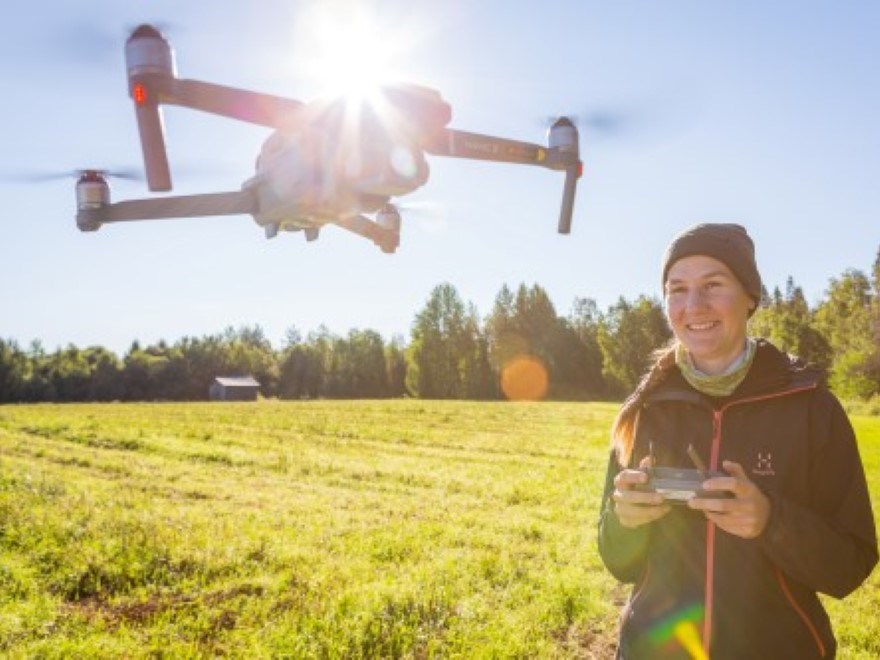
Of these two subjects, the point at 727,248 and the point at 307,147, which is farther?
the point at 727,248

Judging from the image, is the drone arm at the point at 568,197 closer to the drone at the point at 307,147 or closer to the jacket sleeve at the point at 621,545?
the drone at the point at 307,147

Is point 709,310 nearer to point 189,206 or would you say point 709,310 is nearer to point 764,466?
point 764,466

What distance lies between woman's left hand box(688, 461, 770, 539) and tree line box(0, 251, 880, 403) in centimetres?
6626

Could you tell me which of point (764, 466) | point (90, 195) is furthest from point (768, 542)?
point (90, 195)

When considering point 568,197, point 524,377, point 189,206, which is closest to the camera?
point 189,206

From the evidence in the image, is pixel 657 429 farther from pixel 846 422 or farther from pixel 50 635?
pixel 50 635

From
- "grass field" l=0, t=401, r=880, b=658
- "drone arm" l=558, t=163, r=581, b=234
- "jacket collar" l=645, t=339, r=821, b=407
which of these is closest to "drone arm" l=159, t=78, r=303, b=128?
"drone arm" l=558, t=163, r=581, b=234

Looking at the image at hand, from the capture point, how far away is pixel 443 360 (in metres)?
84.1

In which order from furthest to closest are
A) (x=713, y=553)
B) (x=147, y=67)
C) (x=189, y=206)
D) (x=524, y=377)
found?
(x=524, y=377)
(x=713, y=553)
(x=189, y=206)
(x=147, y=67)

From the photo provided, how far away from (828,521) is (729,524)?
1.43 feet

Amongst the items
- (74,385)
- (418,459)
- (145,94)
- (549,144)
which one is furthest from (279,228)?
(74,385)

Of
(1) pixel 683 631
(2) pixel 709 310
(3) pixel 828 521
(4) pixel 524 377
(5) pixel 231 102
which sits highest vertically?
(5) pixel 231 102

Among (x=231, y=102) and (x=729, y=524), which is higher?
(x=231, y=102)

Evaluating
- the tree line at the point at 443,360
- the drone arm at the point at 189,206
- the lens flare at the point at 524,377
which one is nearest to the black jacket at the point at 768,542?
the drone arm at the point at 189,206
